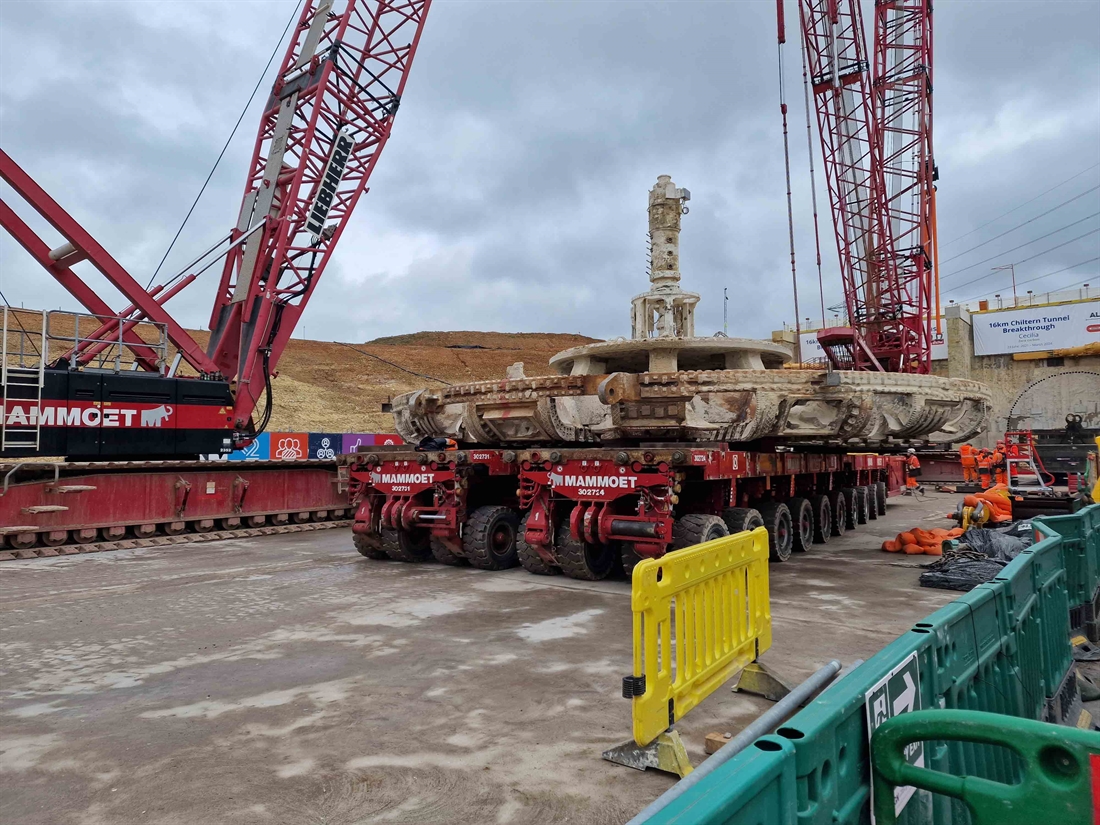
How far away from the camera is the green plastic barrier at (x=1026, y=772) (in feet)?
4.68

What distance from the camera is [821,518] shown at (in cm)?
1198

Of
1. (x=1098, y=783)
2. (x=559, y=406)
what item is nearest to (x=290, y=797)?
(x=1098, y=783)

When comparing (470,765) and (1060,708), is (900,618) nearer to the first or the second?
(1060,708)

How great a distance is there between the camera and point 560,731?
3924 mm

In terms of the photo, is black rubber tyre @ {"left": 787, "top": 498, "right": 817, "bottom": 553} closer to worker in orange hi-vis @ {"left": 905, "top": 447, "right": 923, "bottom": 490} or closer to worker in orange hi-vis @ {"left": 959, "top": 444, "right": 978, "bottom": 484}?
worker in orange hi-vis @ {"left": 905, "top": 447, "right": 923, "bottom": 490}

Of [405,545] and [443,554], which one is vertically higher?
[405,545]

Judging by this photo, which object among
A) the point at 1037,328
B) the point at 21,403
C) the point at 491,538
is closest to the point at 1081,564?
the point at 491,538

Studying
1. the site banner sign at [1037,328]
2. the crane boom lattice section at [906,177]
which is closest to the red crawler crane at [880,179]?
the crane boom lattice section at [906,177]

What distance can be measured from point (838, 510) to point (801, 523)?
2.55 meters

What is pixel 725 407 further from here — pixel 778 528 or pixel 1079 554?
pixel 1079 554

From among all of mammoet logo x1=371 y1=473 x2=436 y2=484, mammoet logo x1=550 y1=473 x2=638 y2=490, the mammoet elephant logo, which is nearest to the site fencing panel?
mammoet logo x1=550 y1=473 x2=638 y2=490

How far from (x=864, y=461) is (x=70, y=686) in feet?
42.9

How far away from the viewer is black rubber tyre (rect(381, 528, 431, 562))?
9.73m

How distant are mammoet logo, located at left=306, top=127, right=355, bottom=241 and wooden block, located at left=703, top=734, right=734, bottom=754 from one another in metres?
A: 14.9
